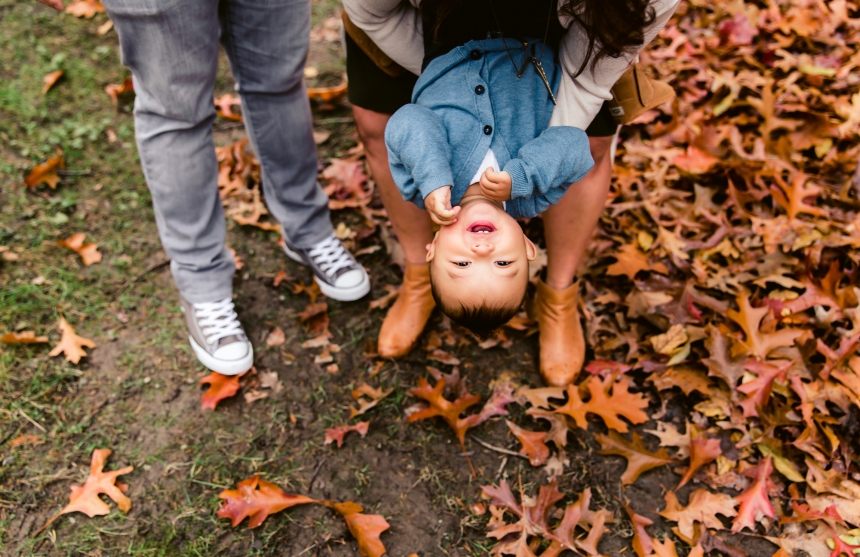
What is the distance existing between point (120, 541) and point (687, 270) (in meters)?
2.36

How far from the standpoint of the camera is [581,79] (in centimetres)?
178

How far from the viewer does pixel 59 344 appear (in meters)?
2.53

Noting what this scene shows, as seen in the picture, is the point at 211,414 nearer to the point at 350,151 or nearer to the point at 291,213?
the point at 291,213

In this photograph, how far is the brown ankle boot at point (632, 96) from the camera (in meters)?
1.93

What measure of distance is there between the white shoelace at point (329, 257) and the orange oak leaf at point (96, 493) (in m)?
1.07

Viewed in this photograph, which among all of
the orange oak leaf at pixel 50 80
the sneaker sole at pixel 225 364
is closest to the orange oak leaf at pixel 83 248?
the sneaker sole at pixel 225 364

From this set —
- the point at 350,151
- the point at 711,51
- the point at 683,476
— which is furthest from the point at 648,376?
the point at 711,51

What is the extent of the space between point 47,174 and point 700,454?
327 cm

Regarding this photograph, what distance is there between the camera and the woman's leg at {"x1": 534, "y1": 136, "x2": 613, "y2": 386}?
2115 millimetres

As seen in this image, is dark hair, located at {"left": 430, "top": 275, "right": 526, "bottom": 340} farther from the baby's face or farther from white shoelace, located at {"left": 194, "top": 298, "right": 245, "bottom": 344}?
white shoelace, located at {"left": 194, "top": 298, "right": 245, "bottom": 344}

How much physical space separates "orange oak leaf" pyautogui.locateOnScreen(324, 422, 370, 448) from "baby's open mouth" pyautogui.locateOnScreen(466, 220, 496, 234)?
947 mm

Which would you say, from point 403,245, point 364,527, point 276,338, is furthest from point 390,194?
point 364,527

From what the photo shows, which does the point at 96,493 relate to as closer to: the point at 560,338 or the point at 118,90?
the point at 560,338

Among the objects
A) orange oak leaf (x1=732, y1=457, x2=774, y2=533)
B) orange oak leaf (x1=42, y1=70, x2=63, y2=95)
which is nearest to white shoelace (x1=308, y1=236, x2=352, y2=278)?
orange oak leaf (x1=732, y1=457, x2=774, y2=533)
